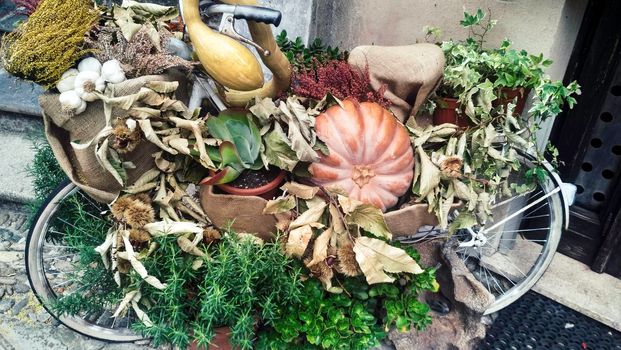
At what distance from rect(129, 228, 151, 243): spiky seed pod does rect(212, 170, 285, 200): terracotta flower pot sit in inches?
13.9

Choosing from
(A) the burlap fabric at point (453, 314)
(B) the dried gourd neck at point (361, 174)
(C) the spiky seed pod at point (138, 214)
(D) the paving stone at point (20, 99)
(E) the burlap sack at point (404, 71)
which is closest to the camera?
(C) the spiky seed pod at point (138, 214)

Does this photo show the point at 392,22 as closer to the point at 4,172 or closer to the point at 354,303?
the point at 354,303

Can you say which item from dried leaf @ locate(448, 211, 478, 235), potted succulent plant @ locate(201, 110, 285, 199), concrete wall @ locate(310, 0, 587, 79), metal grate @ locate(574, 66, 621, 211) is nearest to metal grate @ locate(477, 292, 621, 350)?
metal grate @ locate(574, 66, 621, 211)

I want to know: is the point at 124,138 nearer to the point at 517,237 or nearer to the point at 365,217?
the point at 365,217

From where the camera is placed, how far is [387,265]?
2098mm

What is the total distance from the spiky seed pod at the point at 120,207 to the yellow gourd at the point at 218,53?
0.62 meters

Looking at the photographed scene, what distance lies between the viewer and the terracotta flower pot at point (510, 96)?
8.33ft

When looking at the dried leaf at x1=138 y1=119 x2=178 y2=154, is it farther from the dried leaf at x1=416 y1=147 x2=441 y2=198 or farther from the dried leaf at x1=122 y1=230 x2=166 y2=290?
the dried leaf at x1=416 y1=147 x2=441 y2=198

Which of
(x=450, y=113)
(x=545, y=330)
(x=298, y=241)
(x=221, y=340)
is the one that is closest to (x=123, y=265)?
(x=221, y=340)

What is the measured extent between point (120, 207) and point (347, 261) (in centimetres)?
95

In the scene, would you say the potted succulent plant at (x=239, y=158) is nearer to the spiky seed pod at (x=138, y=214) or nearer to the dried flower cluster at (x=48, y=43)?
the spiky seed pod at (x=138, y=214)

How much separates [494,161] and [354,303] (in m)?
0.97

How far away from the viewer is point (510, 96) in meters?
2.57

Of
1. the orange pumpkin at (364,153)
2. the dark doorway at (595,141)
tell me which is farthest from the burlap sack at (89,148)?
the dark doorway at (595,141)
